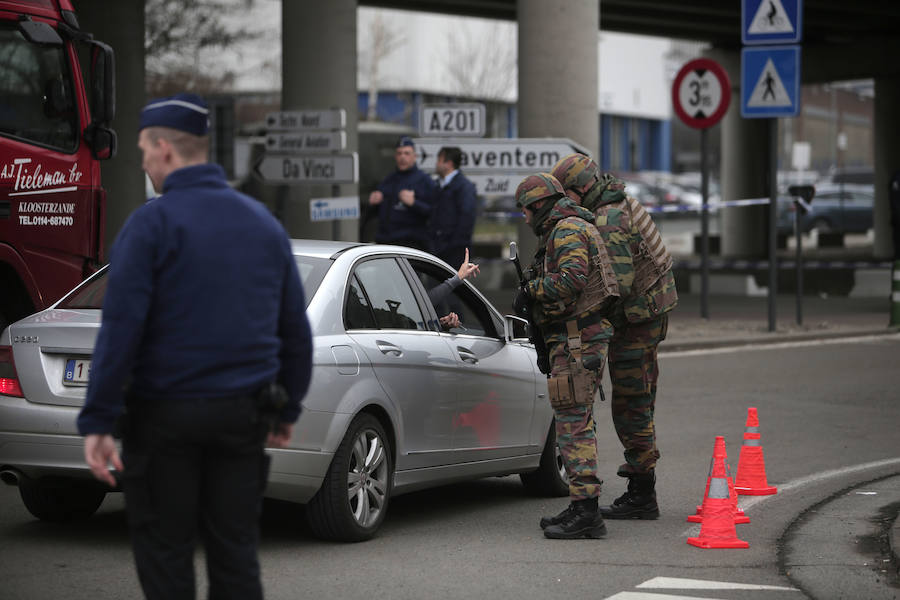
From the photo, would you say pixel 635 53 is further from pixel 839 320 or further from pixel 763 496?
pixel 763 496

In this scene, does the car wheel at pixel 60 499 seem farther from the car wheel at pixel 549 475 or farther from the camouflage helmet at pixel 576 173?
the camouflage helmet at pixel 576 173

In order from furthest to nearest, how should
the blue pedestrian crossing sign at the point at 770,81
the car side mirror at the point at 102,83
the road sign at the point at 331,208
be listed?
the blue pedestrian crossing sign at the point at 770,81 → the road sign at the point at 331,208 → the car side mirror at the point at 102,83

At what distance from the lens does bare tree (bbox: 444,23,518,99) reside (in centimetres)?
5744

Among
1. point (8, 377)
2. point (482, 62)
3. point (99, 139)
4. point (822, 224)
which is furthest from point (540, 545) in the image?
point (482, 62)

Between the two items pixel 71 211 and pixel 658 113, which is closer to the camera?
pixel 71 211

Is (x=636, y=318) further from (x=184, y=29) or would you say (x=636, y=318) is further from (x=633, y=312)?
(x=184, y=29)

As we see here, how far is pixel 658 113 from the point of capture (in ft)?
265

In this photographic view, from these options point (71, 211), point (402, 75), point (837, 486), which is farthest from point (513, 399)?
point (402, 75)

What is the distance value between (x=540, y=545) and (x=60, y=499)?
238cm

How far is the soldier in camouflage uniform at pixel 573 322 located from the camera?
7.38m

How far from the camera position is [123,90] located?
80.7 ft

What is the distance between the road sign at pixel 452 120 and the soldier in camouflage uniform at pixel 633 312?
10205 mm

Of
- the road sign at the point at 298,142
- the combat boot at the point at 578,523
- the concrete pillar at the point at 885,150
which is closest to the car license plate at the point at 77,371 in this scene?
the combat boot at the point at 578,523

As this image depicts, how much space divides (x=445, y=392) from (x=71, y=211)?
370 centimetres
